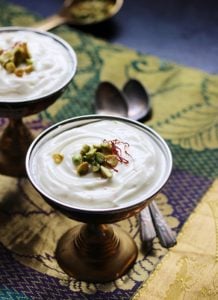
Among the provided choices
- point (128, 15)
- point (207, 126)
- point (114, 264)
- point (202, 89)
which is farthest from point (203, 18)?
point (114, 264)

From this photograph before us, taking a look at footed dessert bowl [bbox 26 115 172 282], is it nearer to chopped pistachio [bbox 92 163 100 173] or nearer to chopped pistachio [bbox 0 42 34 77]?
chopped pistachio [bbox 92 163 100 173]

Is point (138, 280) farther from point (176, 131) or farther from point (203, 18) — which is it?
point (203, 18)

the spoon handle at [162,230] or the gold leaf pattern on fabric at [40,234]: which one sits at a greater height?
the spoon handle at [162,230]

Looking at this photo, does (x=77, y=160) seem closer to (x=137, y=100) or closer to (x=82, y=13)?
(x=137, y=100)

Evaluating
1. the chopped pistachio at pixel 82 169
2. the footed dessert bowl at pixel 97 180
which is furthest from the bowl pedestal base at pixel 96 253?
the chopped pistachio at pixel 82 169

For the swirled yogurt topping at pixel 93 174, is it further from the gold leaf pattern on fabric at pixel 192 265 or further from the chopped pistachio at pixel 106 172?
the gold leaf pattern on fabric at pixel 192 265
